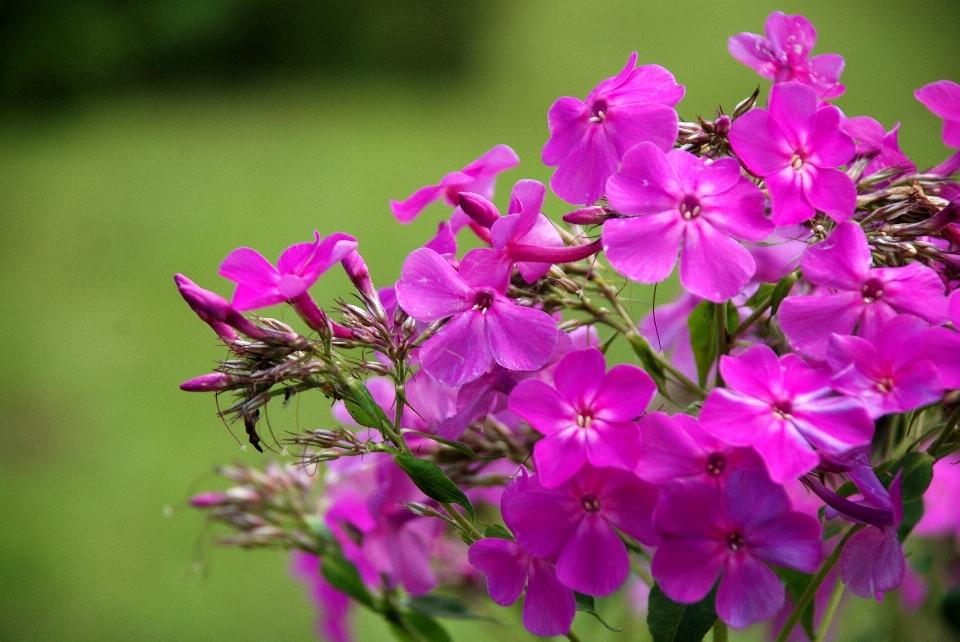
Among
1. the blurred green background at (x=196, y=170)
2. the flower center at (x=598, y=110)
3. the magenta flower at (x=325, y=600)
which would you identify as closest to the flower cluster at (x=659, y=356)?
the flower center at (x=598, y=110)

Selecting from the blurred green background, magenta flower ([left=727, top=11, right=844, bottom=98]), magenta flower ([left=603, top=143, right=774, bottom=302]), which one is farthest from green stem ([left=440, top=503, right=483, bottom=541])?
the blurred green background

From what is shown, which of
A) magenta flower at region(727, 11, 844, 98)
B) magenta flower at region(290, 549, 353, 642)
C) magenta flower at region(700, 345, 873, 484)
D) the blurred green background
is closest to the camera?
magenta flower at region(700, 345, 873, 484)

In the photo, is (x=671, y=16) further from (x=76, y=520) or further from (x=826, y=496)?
(x=826, y=496)

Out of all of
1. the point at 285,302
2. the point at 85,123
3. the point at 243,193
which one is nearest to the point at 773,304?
the point at 285,302

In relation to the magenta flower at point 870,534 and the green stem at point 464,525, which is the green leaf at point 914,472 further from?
the green stem at point 464,525

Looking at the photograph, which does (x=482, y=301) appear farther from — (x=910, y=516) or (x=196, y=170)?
(x=196, y=170)

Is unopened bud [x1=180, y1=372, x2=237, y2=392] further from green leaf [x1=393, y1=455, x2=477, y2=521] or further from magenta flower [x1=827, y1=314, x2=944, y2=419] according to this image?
magenta flower [x1=827, y1=314, x2=944, y2=419]
